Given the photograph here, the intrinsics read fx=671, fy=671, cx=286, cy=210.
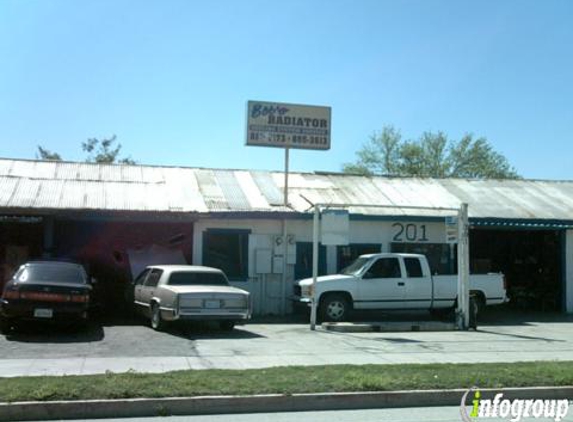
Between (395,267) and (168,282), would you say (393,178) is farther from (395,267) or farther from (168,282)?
(168,282)

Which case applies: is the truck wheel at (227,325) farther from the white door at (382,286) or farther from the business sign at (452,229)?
the business sign at (452,229)

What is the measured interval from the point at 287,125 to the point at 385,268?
5.86 metres

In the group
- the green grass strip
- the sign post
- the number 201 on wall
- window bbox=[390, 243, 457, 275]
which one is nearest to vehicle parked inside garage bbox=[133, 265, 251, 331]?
the green grass strip

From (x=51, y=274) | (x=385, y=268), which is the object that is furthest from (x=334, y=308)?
(x=51, y=274)

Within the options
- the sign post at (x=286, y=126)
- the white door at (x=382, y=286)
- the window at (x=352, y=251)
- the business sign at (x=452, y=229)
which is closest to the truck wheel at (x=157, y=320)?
the white door at (x=382, y=286)

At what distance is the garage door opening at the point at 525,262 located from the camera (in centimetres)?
2317

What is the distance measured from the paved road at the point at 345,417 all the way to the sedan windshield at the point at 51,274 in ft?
25.1

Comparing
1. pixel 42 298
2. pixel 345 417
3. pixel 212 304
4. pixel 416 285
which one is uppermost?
pixel 416 285

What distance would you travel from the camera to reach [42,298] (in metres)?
14.2

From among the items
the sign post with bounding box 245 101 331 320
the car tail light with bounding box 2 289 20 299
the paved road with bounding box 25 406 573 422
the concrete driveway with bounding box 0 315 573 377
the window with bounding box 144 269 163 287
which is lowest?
the paved road with bounding box 25 406 573 422

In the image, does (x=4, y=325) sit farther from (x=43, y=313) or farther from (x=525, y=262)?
(x=525, y=262)

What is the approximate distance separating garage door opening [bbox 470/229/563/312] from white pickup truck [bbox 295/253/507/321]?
16.7 ft

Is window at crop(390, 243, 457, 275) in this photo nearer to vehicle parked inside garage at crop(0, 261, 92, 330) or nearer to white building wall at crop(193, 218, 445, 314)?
white building wall at crop(193, 218, 445, 314)

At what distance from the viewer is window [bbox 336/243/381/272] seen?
832 inches
